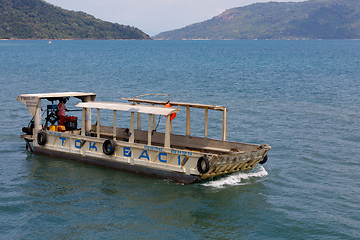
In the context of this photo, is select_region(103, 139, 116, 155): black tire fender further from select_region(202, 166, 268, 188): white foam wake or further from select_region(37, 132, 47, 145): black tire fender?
select_region(202, 166, 268, 188): white foam wake

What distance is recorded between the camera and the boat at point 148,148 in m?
14.8

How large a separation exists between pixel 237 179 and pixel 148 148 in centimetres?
374

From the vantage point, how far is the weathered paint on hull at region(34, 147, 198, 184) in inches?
591

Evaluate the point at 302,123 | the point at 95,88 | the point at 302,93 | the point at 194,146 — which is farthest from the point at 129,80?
the point at 194,146

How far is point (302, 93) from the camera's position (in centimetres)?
4000

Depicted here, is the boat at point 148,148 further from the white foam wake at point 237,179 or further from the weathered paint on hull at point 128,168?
the white foam wake at point 237,179

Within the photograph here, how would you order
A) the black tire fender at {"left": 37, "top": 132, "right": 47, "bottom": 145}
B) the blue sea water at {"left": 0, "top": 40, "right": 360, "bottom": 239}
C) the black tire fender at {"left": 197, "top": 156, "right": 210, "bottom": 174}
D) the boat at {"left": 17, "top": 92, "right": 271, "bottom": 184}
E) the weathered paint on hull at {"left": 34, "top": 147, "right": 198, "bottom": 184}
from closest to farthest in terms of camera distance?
the blue sea water at {"left": 0, "top": 40, "right": 360, "bottom": 239} < the black tire fender at {"left": 197, "top": 156, "right": 210, "bottom": 174} < the boat at {"left": 17, "top": 92, "right": 271, "bottom": 184} < the weathered paint on hull at {"left": 34, "top": 147, "right": 198, "bottom": 184} < the black tire fender at {"left": 37, "top": 132, "right": 47, "bottom": 145}

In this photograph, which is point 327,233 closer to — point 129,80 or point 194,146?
point 194,146

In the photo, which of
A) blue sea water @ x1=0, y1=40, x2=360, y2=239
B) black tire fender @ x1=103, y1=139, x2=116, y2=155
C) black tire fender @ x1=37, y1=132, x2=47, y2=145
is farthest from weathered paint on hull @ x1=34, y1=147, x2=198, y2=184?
black tire fender @ x1=103, y1=139, x2=116, y2=155

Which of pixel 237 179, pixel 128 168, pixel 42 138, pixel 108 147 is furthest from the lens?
pixel 42 138

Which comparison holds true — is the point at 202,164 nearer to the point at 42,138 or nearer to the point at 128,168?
the point at 128,168

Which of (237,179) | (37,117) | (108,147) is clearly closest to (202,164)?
(237,179)

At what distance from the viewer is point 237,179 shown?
15852 mm

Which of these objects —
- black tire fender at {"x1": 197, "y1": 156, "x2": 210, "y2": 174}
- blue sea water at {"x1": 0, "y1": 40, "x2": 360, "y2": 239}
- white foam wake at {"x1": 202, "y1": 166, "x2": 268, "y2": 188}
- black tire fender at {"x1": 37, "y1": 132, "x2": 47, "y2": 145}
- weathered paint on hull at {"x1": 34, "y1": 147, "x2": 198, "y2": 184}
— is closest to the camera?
blue sea water at {"x1": 0, "y1": 40, "x2": 360, "y2": 239}
